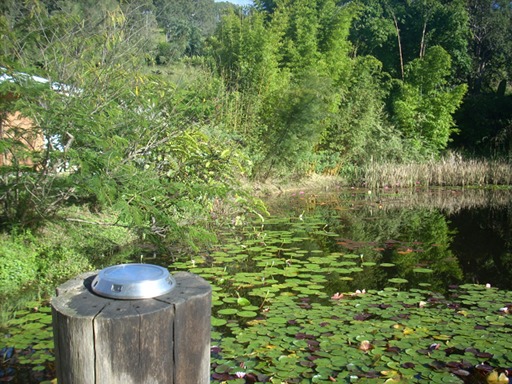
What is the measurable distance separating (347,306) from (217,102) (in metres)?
3.28

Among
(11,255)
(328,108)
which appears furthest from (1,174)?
(328,108)

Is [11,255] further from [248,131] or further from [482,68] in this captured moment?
[482,68]

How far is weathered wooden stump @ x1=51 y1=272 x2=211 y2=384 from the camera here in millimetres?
1065

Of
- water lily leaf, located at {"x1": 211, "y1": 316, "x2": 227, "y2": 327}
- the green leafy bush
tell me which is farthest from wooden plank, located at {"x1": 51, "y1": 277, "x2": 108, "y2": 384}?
the green leafy bush


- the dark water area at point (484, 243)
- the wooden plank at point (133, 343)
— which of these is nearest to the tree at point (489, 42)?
the dark water area at point (484, 243)

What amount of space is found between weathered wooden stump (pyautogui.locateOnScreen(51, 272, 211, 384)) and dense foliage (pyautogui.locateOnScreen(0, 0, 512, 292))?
2.68 metres

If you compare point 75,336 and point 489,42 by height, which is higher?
point 489,42

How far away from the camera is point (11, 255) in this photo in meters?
4.09

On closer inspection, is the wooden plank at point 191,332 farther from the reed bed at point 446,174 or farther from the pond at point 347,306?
the reed bed at point 446,174

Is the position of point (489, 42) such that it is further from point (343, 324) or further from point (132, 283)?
point (132, 283)

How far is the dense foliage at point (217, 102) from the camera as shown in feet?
13.5

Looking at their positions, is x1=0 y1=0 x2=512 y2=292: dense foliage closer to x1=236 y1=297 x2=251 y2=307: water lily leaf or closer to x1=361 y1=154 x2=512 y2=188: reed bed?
x1=236 y1=297 x2=251 y2=307: water lily leaf

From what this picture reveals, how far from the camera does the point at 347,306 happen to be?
3.72 metres

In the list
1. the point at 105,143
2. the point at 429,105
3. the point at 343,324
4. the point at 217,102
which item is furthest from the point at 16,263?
the point at 429,105
